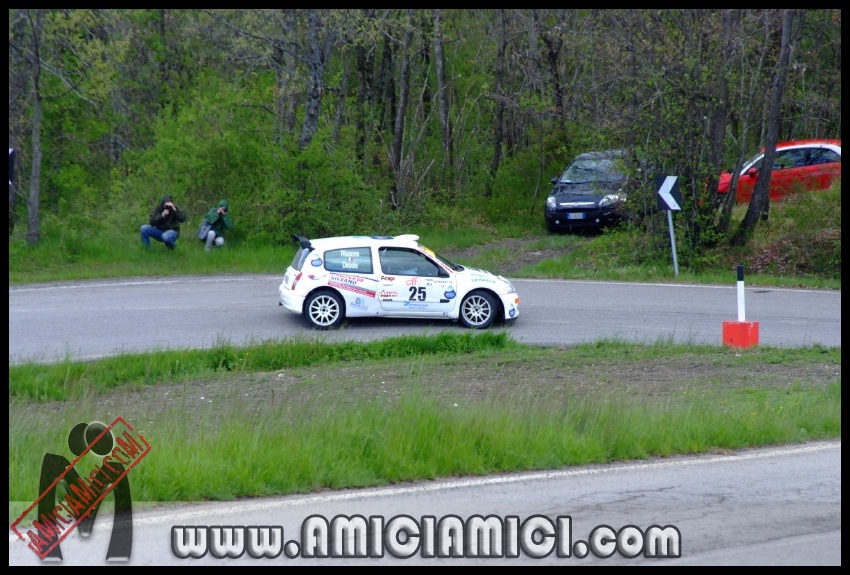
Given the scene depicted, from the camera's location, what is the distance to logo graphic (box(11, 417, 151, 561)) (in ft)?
17.3

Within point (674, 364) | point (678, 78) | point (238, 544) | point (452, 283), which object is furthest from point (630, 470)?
point (678, 78)

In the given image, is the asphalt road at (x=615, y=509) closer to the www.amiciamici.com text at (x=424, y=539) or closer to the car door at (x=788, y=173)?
the www.amiciamici.com text at (x=424, y=539)

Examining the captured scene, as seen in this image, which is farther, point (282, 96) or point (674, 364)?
point (282, 96)

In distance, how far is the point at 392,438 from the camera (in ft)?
22.9

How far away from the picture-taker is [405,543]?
17.5 ft

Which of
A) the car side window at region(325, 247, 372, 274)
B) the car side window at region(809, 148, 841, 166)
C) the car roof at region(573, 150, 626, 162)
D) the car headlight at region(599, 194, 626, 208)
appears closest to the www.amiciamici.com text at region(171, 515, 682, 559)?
the car side window at region(325, 247, 372, 274)

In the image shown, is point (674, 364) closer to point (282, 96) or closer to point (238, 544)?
point (238, 544)

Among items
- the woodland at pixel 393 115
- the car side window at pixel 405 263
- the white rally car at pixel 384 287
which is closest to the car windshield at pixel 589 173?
the woodland at pixel 393 115

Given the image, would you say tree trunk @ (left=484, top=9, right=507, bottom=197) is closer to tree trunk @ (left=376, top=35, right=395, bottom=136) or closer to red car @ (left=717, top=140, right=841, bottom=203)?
tree trunk @ (left=376, top=35, right=395, bottom=136)

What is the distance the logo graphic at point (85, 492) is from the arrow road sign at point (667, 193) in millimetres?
15895

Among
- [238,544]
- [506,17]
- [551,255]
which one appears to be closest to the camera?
[238,544]

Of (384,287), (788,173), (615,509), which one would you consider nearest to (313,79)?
(384,287)

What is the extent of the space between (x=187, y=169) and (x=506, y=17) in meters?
14.2

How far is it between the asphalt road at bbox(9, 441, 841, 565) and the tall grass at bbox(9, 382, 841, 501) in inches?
8.1
